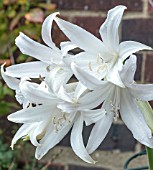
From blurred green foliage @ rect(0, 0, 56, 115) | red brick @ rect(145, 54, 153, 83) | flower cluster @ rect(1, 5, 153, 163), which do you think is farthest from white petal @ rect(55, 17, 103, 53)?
blurred green foliage @ rect(0, 0, 56, 115)

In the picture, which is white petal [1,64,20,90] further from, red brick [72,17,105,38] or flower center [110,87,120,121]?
red brick [72,17,105,38]

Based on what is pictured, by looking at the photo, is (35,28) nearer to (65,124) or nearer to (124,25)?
(124,25)

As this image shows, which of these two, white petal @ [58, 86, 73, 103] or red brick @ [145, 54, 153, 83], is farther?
red brick @ [145, 54, 153, 83]

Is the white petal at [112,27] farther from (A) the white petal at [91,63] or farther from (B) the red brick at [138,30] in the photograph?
(B) the red brick at [138,30]

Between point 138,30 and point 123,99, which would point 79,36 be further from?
point 138,30

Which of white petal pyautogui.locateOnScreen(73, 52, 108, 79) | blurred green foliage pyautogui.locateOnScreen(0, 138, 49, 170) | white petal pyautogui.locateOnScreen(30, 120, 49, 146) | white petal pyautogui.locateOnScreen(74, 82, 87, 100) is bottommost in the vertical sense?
blurred green foliage pyautogui.locateOnScreen(0, 138, 49, 170)

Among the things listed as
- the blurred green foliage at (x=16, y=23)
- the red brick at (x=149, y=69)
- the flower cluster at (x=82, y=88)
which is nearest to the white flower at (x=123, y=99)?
the flower cluster at (x=82, y=88)

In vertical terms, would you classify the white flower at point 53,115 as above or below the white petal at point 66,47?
below

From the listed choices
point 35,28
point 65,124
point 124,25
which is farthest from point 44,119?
point 35,28
